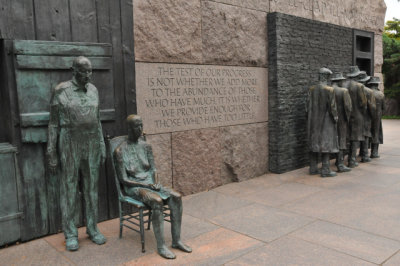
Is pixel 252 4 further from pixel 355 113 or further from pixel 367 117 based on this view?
pixel 367 117

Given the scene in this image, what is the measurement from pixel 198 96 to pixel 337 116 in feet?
8.92

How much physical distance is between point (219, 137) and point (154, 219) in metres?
2.86

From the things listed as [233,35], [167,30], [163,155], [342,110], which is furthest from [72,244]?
[342,110]

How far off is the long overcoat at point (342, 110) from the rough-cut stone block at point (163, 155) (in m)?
3.54

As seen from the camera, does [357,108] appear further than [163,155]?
Yes

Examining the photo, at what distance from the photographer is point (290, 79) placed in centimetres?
722

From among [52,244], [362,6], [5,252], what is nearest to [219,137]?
[52,244]

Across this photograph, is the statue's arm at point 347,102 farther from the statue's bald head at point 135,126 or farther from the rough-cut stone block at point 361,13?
the statue's bald head at point 135,126

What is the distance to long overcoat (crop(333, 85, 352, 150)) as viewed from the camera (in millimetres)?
6996

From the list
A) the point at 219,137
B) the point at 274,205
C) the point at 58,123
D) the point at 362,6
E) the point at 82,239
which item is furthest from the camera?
the point at 362,6

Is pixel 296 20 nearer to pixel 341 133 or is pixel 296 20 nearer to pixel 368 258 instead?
pixel 341 133

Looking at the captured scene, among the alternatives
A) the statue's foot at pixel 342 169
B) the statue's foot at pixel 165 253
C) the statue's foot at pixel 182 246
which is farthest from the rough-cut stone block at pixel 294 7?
the statue's foot at pixel 165 253

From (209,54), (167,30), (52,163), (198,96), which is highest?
(167,30)

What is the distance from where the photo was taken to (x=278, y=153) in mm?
7043
